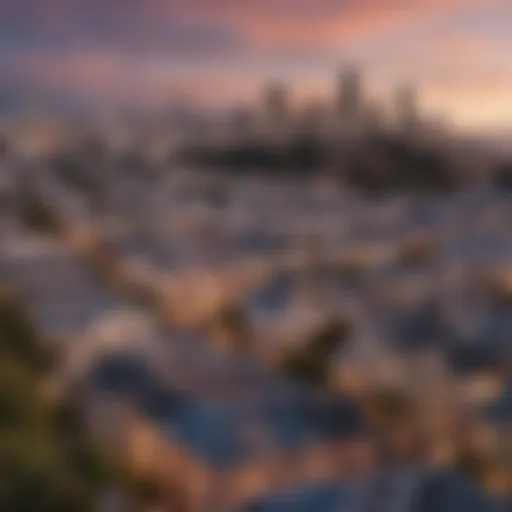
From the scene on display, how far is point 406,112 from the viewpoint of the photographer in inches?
68.0

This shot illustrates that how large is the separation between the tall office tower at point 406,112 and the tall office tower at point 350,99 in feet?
0.24

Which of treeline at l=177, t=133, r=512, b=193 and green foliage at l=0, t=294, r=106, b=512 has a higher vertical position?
treeline at l=177, t=133, r=512, b=193

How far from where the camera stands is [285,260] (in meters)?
0.96

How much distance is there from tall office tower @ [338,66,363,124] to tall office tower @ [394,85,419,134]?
0.07 meters

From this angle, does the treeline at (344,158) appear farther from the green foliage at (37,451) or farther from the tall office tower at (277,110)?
the green foliage at (37,451)

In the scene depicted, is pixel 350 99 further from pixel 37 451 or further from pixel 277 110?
pixel 37 451

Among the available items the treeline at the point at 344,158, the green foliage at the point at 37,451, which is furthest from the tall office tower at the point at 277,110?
the green foliage at the point at 37,451

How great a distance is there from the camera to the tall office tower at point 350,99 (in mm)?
1690

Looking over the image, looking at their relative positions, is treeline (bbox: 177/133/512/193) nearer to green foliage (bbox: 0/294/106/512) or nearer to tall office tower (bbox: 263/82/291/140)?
tall office tower (bbox: 263/82/291/140)

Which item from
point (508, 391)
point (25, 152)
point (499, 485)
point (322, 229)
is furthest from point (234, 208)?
point (499, 485)

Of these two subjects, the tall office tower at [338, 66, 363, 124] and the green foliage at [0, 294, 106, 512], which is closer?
the green foliage at [0, 294, 106, 512]

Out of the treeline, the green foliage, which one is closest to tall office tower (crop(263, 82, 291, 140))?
the treeline

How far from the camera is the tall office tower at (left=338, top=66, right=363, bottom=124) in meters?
1.69

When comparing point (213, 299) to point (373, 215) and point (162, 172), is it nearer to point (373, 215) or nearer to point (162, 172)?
point (373, 215)
